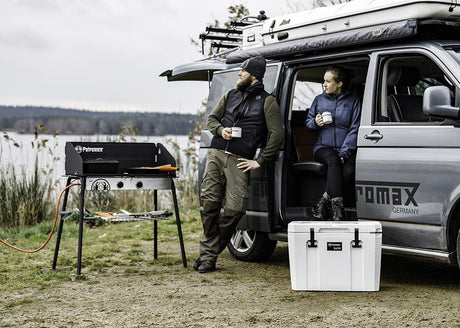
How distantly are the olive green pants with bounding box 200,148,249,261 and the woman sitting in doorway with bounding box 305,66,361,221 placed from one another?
73 centimetres

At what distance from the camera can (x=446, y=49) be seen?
6.29 metres

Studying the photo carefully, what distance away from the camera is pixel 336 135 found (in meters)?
7.28

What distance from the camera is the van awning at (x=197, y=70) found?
28.1 feet

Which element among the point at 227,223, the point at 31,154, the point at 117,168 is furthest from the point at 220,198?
the point at 31,154

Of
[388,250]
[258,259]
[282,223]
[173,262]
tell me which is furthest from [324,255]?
[173,262]

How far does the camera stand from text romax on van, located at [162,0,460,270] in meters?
6.14

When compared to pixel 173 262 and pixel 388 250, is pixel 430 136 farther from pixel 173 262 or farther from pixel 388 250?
pixel 173 262

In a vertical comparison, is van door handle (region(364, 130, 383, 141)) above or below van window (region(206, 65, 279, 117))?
below

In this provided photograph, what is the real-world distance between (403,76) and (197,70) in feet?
8.41

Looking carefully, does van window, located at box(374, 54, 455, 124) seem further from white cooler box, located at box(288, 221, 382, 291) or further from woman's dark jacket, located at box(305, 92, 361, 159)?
white cooler box, located at box(288, 221, 382, 291)

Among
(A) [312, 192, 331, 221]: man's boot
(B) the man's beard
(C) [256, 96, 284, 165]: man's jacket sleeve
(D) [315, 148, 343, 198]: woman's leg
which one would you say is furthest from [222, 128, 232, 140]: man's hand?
(A) [312, 192, 331, 221]: man's boot

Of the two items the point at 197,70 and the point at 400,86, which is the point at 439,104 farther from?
the point at 197,70

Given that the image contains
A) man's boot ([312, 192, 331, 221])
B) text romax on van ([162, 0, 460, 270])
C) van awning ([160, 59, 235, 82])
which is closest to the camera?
text romax on van ([162, 0, 460, 270])

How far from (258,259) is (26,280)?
2339mm
